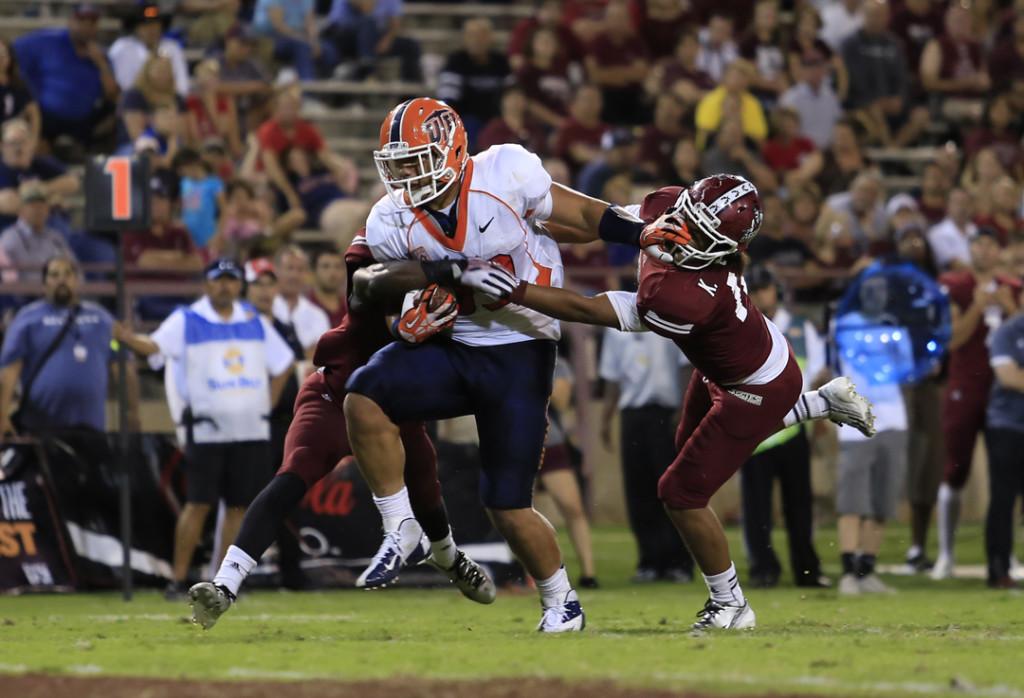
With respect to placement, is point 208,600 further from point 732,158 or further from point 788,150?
point 788,150

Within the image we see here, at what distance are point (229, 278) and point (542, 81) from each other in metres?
7.02

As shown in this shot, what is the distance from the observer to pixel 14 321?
13.3 m

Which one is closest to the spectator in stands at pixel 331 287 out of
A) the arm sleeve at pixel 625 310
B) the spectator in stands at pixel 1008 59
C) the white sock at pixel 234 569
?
the white sock at pixel 234 569

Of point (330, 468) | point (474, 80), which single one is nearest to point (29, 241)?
point (474, 80)

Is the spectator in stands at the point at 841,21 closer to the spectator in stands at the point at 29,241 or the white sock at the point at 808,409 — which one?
the spectator in stands at the point at 29,241

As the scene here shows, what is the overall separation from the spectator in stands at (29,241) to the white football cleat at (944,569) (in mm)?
7023

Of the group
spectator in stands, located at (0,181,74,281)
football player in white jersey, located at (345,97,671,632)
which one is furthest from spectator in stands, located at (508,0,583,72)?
football player in white jersey, located at (345,97,671,632)

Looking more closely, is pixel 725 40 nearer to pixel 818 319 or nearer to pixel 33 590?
pixel 818 319

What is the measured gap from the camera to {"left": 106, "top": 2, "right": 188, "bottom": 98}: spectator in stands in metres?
16.6

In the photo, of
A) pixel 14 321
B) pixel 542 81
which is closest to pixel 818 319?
pixel 542 81

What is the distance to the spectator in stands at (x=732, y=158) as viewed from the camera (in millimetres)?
17688

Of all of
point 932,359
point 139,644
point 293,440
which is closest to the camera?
point 139,644

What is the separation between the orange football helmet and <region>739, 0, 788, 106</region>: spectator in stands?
483 inches

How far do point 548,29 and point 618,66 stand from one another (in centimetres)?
85
